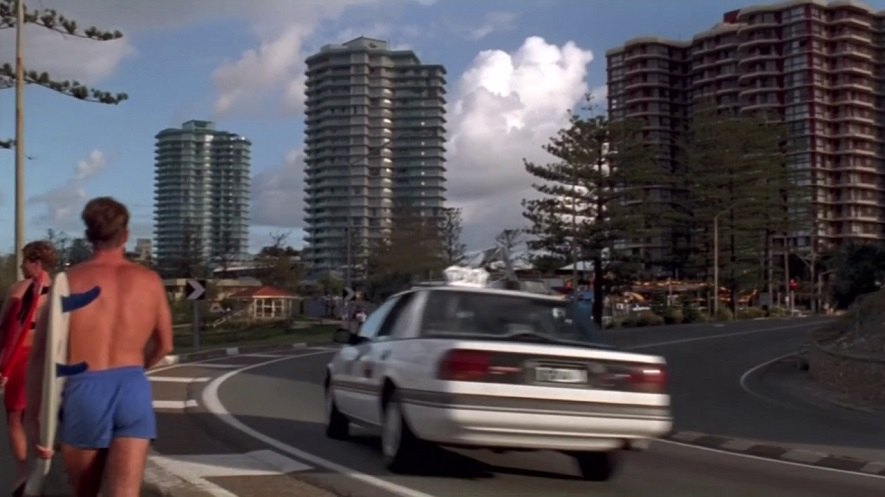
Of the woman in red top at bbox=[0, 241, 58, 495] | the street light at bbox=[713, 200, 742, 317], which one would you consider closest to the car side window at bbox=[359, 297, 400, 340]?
the woman in red top at bbox=[0, 241, 58, 495]

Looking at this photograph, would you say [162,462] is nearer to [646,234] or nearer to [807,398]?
[807,398]

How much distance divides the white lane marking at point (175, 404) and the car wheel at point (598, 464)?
7479mm

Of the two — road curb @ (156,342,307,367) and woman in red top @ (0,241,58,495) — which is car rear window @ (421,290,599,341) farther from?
road curb @ (156,342,307,367)

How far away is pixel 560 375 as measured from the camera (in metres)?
9.23

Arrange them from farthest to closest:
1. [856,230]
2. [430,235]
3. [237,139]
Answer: [237,139], [856,230], [430,235]

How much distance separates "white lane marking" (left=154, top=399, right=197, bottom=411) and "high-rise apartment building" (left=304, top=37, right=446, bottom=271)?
8105 centimetres

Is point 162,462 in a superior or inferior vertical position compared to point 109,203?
inferior

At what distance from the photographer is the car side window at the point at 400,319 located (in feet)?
35.2

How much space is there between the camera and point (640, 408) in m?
9.41

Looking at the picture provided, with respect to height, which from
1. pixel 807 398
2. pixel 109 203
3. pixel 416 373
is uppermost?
pixel 109 203

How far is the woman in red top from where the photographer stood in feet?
→ 24.7

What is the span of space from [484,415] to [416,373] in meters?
0.78

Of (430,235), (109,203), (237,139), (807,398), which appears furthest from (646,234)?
(237,139)

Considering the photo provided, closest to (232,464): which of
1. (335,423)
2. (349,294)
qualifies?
(335,423)
